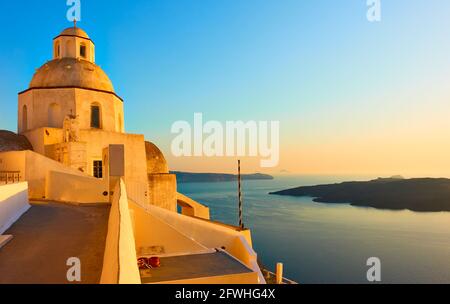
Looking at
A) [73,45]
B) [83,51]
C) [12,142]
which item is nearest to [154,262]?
[12,142]

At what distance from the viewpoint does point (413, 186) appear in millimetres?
89188

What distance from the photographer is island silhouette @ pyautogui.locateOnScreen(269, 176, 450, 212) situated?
79.5 meters

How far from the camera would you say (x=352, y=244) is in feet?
154

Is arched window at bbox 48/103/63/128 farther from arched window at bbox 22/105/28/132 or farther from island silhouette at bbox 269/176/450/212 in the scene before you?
island silhouette at bbox 269/176/450/212

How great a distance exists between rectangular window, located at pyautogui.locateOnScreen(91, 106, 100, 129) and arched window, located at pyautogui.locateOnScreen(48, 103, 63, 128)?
5.58 ft

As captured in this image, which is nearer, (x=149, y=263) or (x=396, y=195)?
(x=149, y=263)

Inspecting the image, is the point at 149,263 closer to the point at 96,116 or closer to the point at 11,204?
the point at 11,204

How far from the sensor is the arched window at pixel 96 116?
20.2m

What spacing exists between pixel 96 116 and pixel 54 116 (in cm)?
224

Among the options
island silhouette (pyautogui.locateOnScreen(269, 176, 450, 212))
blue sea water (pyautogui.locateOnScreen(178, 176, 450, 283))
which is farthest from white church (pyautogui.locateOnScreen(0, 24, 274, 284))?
island silhouette (pyautogui.locateOnScreen(269, 176, 450, 212))

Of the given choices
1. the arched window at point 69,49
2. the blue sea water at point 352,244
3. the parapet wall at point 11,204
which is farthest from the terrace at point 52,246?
the blue sea water at point 352,244

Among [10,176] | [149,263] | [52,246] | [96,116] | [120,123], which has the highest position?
[96,116]

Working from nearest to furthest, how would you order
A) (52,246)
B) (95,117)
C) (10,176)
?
(52,246) < (10,176) < (95,117)
